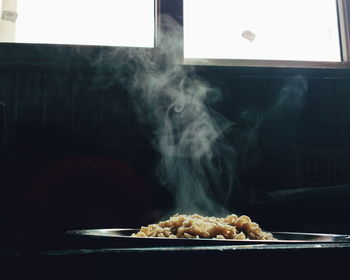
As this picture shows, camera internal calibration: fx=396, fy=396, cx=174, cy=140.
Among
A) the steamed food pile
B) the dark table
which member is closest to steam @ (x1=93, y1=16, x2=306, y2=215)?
the steamed food pile

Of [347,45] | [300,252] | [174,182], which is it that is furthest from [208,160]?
[300,252]

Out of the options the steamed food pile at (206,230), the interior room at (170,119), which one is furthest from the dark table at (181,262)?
the interior room at (170,119)

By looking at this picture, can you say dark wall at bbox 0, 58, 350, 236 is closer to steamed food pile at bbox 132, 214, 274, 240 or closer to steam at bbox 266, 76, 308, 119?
steam at bbox 266, 76, 308, 119

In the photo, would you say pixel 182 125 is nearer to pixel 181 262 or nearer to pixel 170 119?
pixel 170 119

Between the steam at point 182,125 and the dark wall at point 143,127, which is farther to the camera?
the steam at point 182,125

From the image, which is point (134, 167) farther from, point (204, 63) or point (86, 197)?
point (204, 63)

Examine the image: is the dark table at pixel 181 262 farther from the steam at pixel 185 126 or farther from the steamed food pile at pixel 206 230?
the steam at pixel 185 126

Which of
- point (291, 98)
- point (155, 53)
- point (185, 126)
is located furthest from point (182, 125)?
point (291, 98)

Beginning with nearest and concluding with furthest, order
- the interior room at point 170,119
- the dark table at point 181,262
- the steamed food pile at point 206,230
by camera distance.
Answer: the dark table at point 181,262, the steamed food pile at point 206,230, the interior room at point 170,119
